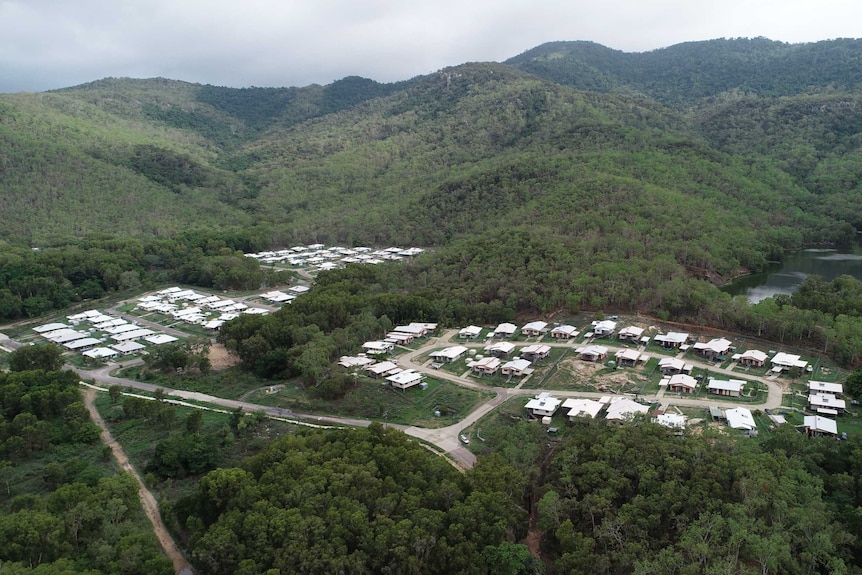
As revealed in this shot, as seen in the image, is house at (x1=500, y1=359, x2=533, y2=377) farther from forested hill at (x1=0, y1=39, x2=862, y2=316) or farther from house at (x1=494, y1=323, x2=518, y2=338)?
forested hill at (x1=0, y1=39, x2=862, y2=316)

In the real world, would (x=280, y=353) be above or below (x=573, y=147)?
below

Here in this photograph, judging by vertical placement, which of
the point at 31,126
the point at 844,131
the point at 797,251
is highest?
the point at 31,126

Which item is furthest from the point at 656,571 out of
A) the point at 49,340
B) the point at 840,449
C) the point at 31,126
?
the point at 31,126

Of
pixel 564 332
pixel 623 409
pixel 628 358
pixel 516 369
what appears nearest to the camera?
pixel 623 409

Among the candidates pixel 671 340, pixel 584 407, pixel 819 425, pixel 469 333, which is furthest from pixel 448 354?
pixel 819 425

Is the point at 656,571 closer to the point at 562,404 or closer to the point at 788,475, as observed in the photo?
the point at 788,475

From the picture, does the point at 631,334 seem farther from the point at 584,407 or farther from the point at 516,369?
the point at 584,407

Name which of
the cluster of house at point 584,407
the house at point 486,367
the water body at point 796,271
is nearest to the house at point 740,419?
the cluster of house at point 584,407
